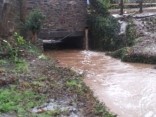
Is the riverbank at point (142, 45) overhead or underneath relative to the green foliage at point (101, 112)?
overhead

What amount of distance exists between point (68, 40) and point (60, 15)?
Result: 3102 millimetres

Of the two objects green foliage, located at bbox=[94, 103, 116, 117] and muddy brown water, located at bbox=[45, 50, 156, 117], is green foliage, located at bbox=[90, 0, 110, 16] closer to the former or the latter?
muddy brown water, located at bbox=[45, 50, 156, 117]

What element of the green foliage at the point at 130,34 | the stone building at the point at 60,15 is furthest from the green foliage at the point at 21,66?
the green foliage at the point at 130,34

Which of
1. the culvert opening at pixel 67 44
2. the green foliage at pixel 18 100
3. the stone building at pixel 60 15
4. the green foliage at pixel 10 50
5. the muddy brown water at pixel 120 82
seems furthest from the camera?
the culvert opening at pixel 67 44

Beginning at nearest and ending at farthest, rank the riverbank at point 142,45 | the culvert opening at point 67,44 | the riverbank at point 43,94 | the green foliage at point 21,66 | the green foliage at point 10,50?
the riverbank at point 43,94
the green foliage at point 21,66
the green foliage at point 10,50
the riverbank at point 142,45
the culvert opening at point 67,44

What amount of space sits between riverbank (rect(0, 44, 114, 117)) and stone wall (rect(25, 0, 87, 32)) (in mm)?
8922

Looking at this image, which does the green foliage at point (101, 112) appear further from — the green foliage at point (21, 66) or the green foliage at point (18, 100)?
the green foliage at point (21, 66)

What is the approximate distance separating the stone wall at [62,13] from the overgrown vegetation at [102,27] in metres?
0.60

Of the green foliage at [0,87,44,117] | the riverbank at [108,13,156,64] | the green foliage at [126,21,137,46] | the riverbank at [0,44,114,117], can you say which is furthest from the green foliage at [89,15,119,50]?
the green foliage at [0,87,44,117]

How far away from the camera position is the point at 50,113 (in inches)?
336

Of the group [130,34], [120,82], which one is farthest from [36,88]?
[130,34]

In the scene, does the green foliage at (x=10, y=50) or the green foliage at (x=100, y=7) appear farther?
the green foliage at (x=100, y=7)

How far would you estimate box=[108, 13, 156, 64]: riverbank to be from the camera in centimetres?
1769

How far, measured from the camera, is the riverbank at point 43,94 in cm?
870
